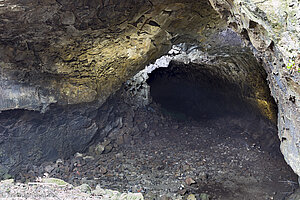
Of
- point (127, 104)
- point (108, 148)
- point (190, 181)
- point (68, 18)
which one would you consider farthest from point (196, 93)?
Result: point (68, 18)

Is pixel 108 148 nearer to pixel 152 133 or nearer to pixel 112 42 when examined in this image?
pixel 152 133

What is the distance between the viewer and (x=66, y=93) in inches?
213

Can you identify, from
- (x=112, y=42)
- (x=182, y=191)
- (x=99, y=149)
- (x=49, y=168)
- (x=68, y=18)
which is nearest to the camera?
(x=68, y=18)

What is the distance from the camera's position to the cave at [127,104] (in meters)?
2.99

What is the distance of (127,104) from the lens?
8.24 meters

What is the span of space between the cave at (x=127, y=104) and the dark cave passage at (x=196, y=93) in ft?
0.47

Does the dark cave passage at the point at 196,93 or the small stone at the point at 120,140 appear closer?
the small stone at the point at 120,140

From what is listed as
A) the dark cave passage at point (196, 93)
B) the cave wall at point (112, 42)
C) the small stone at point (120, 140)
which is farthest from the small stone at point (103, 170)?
the dark cave passage at point (196, 93)

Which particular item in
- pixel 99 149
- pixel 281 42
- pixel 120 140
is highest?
pixel 281 42

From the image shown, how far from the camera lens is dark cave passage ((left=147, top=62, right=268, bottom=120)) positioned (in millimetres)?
7967

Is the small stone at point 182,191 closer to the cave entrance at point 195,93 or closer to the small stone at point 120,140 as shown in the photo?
the small stone at point 120,140

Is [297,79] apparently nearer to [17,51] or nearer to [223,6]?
[223,6]

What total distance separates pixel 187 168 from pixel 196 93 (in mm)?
5823

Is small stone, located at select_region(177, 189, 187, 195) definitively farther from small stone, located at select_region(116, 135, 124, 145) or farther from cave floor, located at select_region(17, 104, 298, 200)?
small stone, located at select_region(116, 135, 124, 145)
